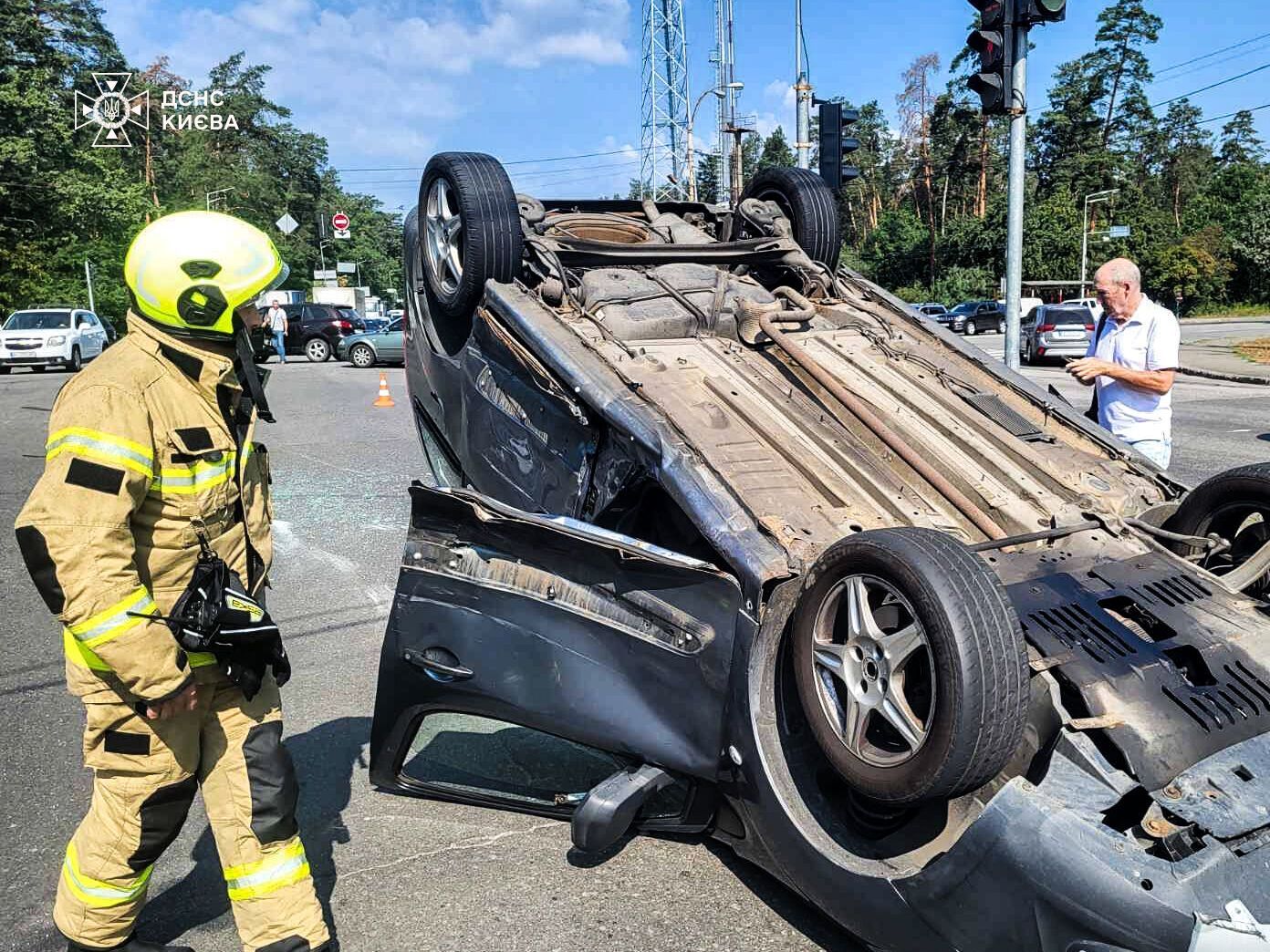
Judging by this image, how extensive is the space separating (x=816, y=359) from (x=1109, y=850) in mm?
2470

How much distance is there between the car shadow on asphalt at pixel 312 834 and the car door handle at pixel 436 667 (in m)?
0.62

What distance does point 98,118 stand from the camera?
39781mm

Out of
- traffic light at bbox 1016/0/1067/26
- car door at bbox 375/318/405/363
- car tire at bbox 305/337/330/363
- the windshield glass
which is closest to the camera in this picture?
traffic light at bbox 1016/0/1067/26

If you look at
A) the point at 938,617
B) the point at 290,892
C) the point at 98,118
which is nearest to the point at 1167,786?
the point at 938,617

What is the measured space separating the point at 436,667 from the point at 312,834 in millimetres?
711

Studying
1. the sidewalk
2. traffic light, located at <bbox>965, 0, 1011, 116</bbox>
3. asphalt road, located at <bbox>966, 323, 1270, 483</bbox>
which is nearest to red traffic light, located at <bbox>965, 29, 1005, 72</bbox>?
traffic light, located at <bbox>965, 0, 1011, 116</bbox>

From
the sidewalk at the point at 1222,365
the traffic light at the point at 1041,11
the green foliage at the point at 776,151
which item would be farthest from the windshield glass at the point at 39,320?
the green foliage at the point at 776,151

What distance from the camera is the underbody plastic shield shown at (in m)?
2.84

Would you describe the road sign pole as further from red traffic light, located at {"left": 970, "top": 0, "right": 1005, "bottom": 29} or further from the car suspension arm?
the car suspension arm

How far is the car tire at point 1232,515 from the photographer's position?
10.1 feet

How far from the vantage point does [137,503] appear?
228cm

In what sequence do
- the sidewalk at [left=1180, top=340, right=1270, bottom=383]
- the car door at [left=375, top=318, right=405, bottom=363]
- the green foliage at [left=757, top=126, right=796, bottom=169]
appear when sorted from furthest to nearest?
the green foliage at [left=757, top=126, right=796, bottom=169], the car door at [left=375, top=318, right=405, bottom=363], the sidewalk at [left=1180, top=340, right=1270, bottom=383]

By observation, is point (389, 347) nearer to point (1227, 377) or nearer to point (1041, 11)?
point (1227, 377)

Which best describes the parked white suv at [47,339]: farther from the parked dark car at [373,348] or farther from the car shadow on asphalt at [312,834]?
the car shadow on asphalt at [312,834]
